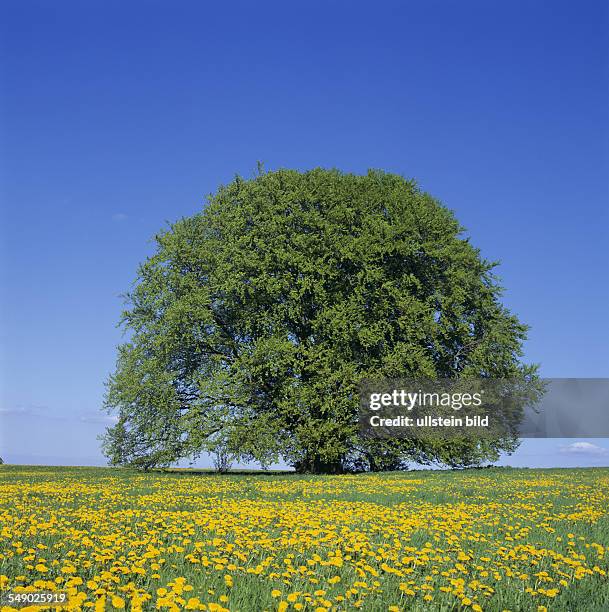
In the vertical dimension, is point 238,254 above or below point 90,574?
above

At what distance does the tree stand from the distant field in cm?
1155

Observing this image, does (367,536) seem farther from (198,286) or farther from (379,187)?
(379,187)

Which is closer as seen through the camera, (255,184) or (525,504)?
(525,504)

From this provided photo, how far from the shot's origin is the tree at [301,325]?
25.5 m

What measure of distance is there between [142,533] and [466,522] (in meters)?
5.11

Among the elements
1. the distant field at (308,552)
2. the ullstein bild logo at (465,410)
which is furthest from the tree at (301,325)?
the distant field at (308,552)

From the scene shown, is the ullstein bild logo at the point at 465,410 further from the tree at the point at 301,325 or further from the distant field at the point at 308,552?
the distant field at the point at 308,552

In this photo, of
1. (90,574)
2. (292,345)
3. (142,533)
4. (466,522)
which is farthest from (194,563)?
(292,345)

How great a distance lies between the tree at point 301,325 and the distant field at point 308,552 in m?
11.6

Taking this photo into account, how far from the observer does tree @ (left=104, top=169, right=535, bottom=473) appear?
25.5 meters

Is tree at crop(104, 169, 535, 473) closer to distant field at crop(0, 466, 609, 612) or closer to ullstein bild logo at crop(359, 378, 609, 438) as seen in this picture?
ullstein bild logo at crop(359, 378, 609, 438)

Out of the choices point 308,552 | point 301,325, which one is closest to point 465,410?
point 301,325

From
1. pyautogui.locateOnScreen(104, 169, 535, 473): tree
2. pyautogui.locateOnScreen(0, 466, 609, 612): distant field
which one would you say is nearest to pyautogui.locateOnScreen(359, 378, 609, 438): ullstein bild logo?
pyautogui.locateOnScreen(104, 169, 535, 473): tree

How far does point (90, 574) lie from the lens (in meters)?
6.82
